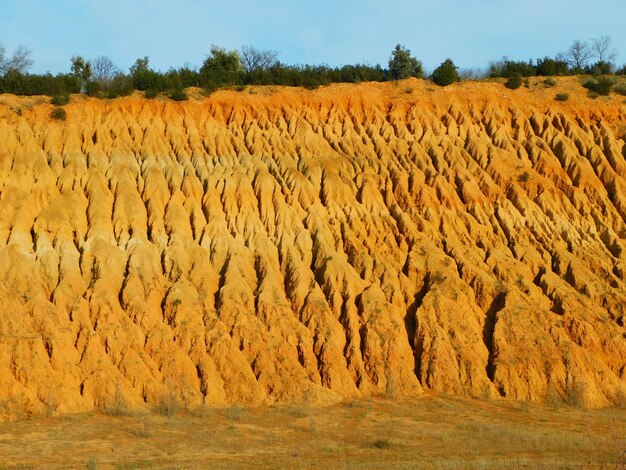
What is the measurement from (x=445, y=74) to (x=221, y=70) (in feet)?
37.4

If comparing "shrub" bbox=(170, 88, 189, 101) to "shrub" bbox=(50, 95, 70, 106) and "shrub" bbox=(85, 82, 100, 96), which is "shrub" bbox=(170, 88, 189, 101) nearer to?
"shrub" bbox=(85, 82, 100, 96)

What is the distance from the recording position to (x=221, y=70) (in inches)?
1777

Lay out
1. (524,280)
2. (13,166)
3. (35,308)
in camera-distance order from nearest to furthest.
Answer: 1. (35,308)
2. (524,280)
3. (13,166)

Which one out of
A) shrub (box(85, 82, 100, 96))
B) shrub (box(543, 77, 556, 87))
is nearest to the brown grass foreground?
shrub (box(85, 82, 100, 96))

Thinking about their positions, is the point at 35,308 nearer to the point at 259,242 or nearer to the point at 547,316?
the point at 259,242

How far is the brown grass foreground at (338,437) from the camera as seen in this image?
2238 centimetres

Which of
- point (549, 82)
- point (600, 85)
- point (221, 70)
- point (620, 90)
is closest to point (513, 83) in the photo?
point (549, 82)

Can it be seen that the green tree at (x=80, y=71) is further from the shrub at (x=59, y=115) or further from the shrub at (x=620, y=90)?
the shrub at (x=620, y=90)

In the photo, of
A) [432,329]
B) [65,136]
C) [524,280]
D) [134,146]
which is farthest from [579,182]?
[65,136]

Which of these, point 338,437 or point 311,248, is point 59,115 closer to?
point 311,248

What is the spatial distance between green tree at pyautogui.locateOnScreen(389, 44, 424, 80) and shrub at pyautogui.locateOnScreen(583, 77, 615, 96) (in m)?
9.49

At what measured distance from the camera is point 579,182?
3631 centimetres

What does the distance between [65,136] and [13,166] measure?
10.1 feet

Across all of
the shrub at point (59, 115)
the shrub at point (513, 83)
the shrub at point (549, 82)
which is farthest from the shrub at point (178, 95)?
the shrub at point (549, 82)
